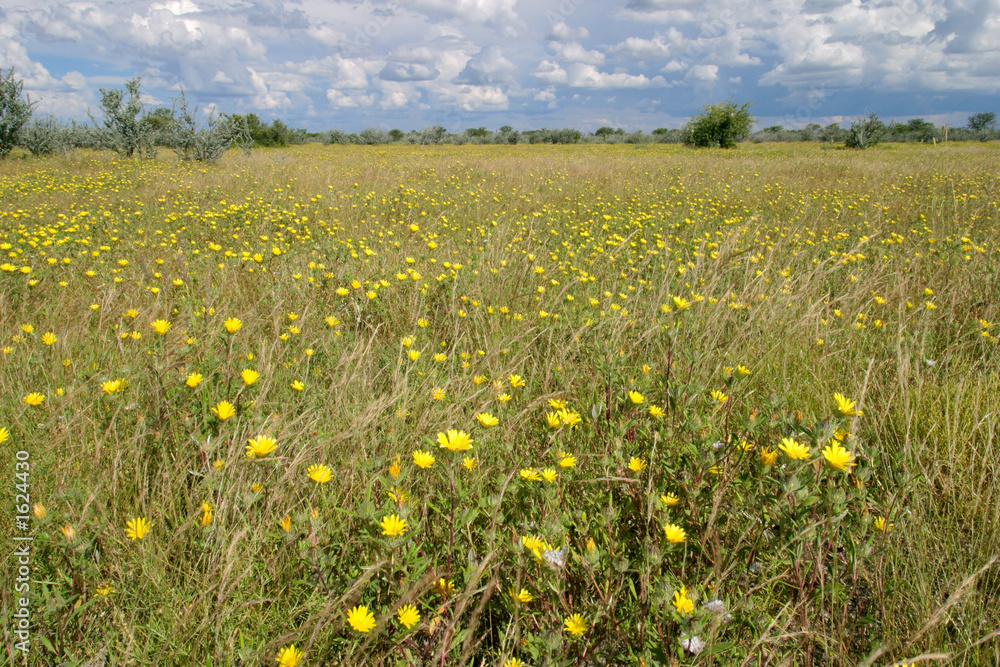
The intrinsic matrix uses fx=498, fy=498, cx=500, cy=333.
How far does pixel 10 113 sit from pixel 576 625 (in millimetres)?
23364

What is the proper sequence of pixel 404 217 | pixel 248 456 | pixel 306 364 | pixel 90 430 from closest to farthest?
pixel 248 456, pixel 90 430, pixel 306 364, pixel 404 217

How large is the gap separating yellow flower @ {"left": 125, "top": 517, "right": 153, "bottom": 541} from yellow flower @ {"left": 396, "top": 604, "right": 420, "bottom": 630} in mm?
757

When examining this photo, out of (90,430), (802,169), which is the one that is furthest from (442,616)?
(802,169)

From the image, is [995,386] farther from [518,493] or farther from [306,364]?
[306,364]

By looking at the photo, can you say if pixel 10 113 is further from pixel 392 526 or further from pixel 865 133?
pixel 865 133

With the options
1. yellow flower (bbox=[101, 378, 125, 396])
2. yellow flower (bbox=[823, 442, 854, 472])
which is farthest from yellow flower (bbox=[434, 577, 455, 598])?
yellow flower (bbox=[101, 378, 125, 396])

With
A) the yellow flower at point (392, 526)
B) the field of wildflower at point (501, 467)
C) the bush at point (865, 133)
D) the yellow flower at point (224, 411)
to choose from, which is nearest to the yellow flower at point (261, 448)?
the field of wildflower at point (501, 467)

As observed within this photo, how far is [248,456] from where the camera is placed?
1.50 metres

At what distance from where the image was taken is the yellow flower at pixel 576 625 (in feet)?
3.67

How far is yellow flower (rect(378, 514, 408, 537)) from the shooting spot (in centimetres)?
114

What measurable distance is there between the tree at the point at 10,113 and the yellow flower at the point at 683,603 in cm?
2292

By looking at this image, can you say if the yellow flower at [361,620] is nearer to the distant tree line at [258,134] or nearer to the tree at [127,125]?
the distant tree line at [258,134]

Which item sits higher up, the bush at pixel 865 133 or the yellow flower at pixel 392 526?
the bush at pixel 865 133

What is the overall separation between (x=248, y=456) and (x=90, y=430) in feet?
2.79
